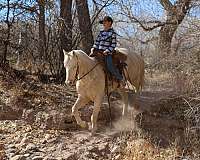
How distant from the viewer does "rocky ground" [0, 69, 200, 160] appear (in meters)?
8.37

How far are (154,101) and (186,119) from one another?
6.22 ft

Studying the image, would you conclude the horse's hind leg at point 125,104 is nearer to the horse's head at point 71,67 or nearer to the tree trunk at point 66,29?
the horse's head at point 71,67

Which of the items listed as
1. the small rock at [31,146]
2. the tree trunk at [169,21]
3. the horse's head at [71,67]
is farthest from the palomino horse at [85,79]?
the tree trunk at [169,21]

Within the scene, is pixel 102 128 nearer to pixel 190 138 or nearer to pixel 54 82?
pixel 190 138

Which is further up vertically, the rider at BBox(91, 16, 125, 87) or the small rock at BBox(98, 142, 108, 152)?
the rider at BBox(91, 16, 125, 87)

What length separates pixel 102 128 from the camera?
9648 mm

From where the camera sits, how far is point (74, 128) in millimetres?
9711

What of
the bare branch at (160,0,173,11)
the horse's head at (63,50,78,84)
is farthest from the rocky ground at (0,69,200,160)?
the bare branch at (160,0,173,11)

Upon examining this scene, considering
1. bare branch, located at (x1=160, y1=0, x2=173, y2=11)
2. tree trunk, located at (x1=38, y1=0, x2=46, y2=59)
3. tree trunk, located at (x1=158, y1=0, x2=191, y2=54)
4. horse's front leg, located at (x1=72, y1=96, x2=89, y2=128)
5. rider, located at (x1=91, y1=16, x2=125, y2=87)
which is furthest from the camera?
bare branch, located at (x1=160, y1=0, x2=173, y2=11)

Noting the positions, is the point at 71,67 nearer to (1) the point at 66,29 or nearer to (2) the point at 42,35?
(1) the point at 66,29

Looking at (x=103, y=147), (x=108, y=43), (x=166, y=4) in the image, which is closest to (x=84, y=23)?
(x=108, y=43)

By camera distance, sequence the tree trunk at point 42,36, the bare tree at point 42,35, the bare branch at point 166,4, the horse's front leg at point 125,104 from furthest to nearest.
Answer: the bare branch at point 166,4 < the tree trunk at point 42,36 < the bare tree at point 42,35 < the horse's front leg at point 125,104

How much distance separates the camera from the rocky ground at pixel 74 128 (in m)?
8.37

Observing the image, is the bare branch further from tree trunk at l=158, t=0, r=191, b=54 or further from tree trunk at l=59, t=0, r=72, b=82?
tree trunk at l=59, t=0, r=72, b=82
